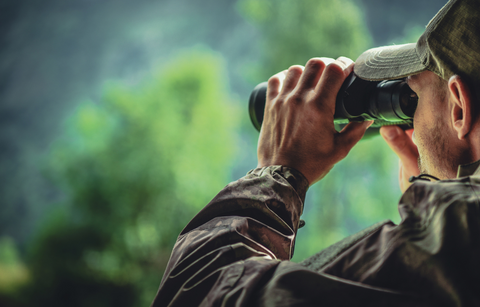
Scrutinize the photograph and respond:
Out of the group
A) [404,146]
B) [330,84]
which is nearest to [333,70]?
[330,84]

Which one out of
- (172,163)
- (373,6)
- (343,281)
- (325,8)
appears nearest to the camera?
(343,281)

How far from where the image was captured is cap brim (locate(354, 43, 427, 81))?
0.41m

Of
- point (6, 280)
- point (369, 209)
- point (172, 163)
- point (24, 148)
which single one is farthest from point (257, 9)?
point (24, 148)

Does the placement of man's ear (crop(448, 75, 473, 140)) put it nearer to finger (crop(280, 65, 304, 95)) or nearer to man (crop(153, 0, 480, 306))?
man (crop(153, 0, 480, 306))

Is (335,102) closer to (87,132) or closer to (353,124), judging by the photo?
(353,124)

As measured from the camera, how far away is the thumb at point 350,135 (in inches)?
19.8

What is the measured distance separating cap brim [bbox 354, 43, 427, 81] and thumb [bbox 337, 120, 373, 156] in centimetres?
8

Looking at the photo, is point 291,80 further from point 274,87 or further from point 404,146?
point 404,146

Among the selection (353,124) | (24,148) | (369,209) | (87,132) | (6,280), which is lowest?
(369,209)

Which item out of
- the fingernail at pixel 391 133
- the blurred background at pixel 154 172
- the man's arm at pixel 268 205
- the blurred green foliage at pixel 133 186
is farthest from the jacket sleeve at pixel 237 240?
the blurred green foliage at pixel 133 186

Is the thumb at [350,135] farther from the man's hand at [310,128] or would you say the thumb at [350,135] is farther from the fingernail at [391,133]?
the fingernail at [391,133]

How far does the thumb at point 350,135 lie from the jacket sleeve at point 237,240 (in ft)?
0.32

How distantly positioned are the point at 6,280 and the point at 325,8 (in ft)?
24.5

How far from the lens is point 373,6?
33.5 feet
